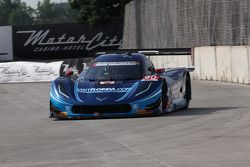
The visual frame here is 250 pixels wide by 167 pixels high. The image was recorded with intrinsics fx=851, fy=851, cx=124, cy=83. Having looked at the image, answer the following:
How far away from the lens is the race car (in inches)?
596

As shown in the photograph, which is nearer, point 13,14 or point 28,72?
point 28,72

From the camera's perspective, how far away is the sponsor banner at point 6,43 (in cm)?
5853

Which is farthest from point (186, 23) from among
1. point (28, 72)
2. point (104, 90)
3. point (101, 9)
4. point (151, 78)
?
point (101, 9)

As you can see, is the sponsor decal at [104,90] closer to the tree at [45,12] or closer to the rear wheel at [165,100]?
the rear wheel at [165,100]

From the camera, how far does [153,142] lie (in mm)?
11195

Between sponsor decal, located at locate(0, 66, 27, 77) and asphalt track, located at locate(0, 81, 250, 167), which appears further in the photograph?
sponsor decal, located at locate(0, 66, 27, 77)

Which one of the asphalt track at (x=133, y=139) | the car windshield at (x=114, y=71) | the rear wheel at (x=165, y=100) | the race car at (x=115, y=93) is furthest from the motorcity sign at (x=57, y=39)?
the rear wheel at (x=165, y=100)

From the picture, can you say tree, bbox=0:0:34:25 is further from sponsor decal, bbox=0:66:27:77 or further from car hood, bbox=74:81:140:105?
car hood, bbox=74:81:140:105

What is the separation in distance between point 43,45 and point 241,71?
3453 centimetres

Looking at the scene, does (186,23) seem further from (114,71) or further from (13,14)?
(13,14)

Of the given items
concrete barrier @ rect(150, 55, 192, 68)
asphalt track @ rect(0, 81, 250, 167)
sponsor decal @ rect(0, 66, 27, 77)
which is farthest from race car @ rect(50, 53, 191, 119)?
sponsor decal @ rect(0, 66, 27, 77)

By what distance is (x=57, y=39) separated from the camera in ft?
191

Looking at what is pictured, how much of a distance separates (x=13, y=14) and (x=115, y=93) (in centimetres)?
17063

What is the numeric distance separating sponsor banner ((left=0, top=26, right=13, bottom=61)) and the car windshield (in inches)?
1662
